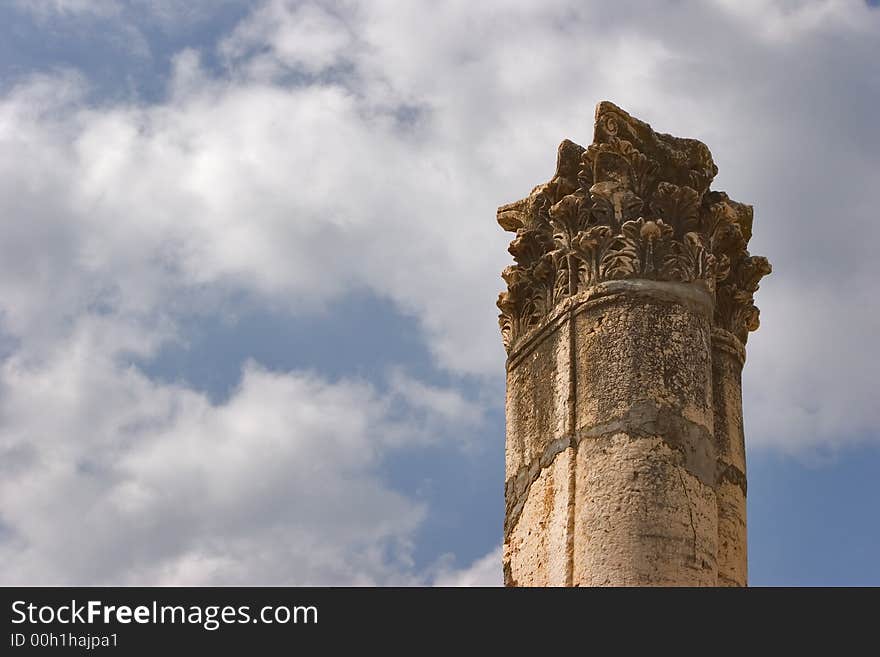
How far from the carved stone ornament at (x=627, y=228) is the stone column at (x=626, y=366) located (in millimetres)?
11

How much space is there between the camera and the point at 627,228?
12523 millimetres

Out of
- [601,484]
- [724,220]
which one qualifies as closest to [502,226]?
[724,220]

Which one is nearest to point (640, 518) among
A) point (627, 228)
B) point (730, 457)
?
point (730, 457)

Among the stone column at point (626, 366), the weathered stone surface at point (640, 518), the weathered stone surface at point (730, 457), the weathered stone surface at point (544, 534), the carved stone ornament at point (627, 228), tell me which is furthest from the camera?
the carved stone ornament at point (627, 228)

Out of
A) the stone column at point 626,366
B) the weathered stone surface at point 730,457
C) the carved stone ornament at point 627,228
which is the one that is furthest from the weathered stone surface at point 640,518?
the carved stone ornament at point 627,228

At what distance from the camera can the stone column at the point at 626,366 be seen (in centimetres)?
1136

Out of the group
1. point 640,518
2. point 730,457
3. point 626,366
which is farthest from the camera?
point 730,457

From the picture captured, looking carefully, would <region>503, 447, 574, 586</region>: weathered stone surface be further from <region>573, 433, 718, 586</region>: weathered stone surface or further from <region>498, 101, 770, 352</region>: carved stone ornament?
<region>498, 101, 770, 352</region>: carved stone ornament

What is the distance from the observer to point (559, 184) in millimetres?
13016

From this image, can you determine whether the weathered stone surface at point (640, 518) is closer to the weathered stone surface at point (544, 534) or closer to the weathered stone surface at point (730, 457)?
the weathered stone surface at point (544, 534)

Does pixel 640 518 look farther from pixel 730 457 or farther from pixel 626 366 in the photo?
pixel 730 457

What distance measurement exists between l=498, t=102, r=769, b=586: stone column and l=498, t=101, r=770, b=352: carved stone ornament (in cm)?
1

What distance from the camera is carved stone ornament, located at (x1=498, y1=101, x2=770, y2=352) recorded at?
12.5 m

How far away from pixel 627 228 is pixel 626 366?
1.19 m
